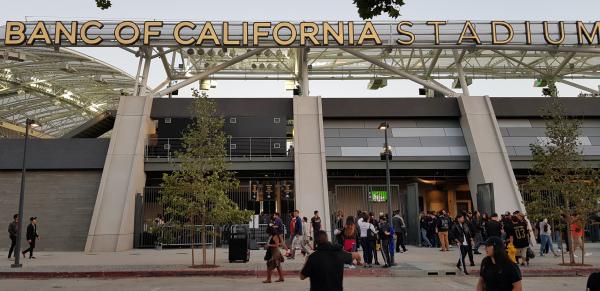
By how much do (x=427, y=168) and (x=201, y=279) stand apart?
50.6ft

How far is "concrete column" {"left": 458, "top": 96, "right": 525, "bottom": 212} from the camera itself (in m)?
23.4

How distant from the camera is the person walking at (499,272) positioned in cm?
514

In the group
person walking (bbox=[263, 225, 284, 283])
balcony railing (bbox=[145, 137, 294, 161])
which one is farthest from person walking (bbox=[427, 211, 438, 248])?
person walking (bbox=[263, 225, 284, 283])

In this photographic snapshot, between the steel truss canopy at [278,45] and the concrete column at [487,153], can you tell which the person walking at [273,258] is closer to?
the concrete column at [487,153]

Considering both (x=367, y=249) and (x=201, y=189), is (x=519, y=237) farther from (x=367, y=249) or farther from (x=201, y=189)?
(x=201, y=189)

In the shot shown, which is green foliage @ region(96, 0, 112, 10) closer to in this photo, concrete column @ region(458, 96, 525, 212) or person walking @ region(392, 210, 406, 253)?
person walking @ region(392, 210, 406, 253)

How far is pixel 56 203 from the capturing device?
2316 centimetres

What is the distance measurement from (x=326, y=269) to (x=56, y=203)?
2094cm

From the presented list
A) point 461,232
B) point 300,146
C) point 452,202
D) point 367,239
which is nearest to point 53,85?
point 300,146

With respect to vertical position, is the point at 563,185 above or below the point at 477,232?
above

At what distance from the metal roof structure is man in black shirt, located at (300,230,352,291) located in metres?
24.6

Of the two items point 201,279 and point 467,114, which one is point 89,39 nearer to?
point 201,279

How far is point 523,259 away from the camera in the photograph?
1496 cm

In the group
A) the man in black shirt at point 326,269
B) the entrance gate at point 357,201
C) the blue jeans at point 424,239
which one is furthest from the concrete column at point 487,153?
the man in black shirt at point 326,269
